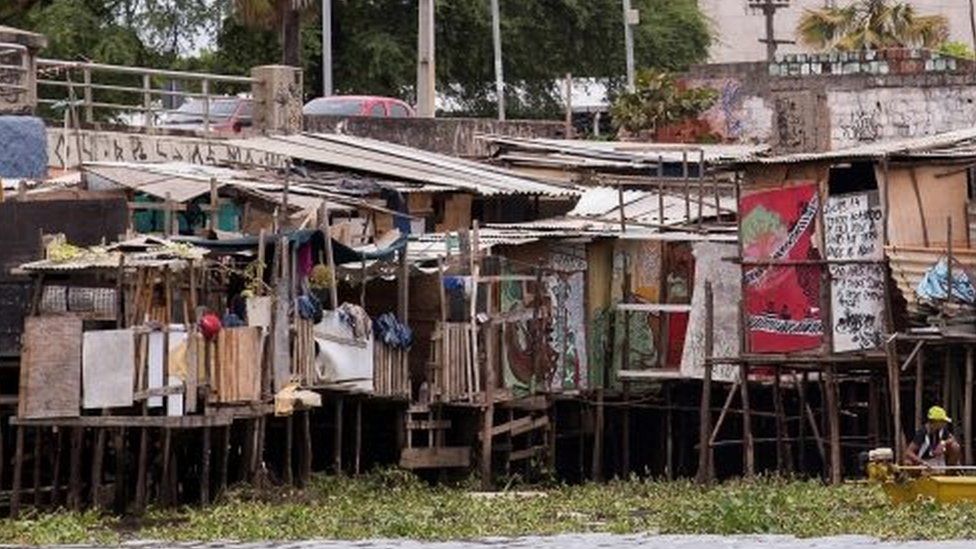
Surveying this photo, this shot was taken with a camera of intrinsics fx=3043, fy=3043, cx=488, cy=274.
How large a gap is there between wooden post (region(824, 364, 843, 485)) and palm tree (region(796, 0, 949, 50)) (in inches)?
1205

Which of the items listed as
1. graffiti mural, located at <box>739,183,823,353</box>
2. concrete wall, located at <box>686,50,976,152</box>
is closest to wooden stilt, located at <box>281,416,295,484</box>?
graffiti mural, located at <box>739,183,823,353</box>

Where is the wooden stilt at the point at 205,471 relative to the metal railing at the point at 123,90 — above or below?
below

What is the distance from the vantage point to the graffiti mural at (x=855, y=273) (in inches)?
1308

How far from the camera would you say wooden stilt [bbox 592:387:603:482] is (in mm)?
37156

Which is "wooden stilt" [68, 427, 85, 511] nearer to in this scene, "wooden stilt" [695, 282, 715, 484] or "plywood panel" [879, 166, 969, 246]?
"wooden stilt" [695, 282, 715, 484]

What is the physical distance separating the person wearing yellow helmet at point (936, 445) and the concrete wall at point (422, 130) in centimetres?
1399

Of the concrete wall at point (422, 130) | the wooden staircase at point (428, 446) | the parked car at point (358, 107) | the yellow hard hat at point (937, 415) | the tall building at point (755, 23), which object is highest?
the tall building at point (755, 23)

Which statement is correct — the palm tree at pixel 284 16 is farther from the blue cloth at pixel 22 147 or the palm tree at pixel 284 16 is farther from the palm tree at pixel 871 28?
the palm tree at pixel 871 28

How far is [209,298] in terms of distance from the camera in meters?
32.3

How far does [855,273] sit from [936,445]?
10.3 ft

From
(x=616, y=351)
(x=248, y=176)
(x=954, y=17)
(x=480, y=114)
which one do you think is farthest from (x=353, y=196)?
(x=954, y=17)

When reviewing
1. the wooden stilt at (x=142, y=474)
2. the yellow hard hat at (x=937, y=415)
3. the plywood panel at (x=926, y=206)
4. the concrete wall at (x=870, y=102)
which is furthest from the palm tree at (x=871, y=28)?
the wooden stilt at (x=142, y=474)

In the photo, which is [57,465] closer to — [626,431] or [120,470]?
[120,470]

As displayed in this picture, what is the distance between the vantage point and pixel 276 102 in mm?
40875
